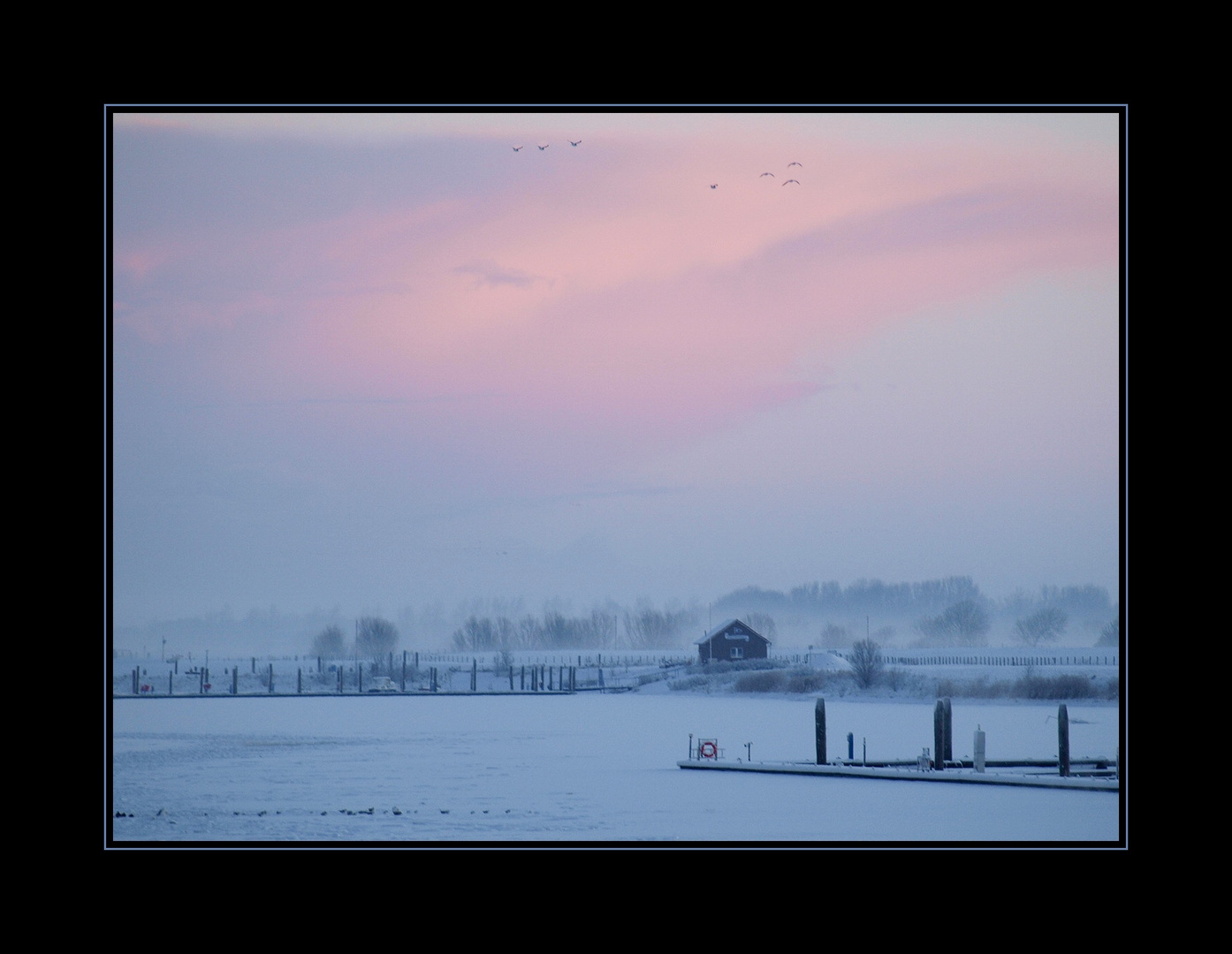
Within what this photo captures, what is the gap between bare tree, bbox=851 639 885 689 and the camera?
26.6 ft

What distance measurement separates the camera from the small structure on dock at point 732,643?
7.78m

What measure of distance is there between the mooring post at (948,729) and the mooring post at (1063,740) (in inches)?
27.3

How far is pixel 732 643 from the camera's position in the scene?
8.12 m

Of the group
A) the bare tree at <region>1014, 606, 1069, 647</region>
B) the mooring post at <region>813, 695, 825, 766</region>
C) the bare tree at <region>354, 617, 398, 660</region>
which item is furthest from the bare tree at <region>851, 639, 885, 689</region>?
the bare tree at <region>354, 617, 398, 660</region>

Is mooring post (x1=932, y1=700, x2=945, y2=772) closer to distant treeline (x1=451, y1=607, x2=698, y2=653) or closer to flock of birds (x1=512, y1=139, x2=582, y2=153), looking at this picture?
distant treeline (x1=451, y1=607, x2=698, y2=653)

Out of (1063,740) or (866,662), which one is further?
(866,662)

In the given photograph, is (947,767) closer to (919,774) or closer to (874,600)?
(919,774)

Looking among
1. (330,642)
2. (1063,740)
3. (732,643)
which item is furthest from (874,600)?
(330,642)

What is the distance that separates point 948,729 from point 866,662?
74cm
